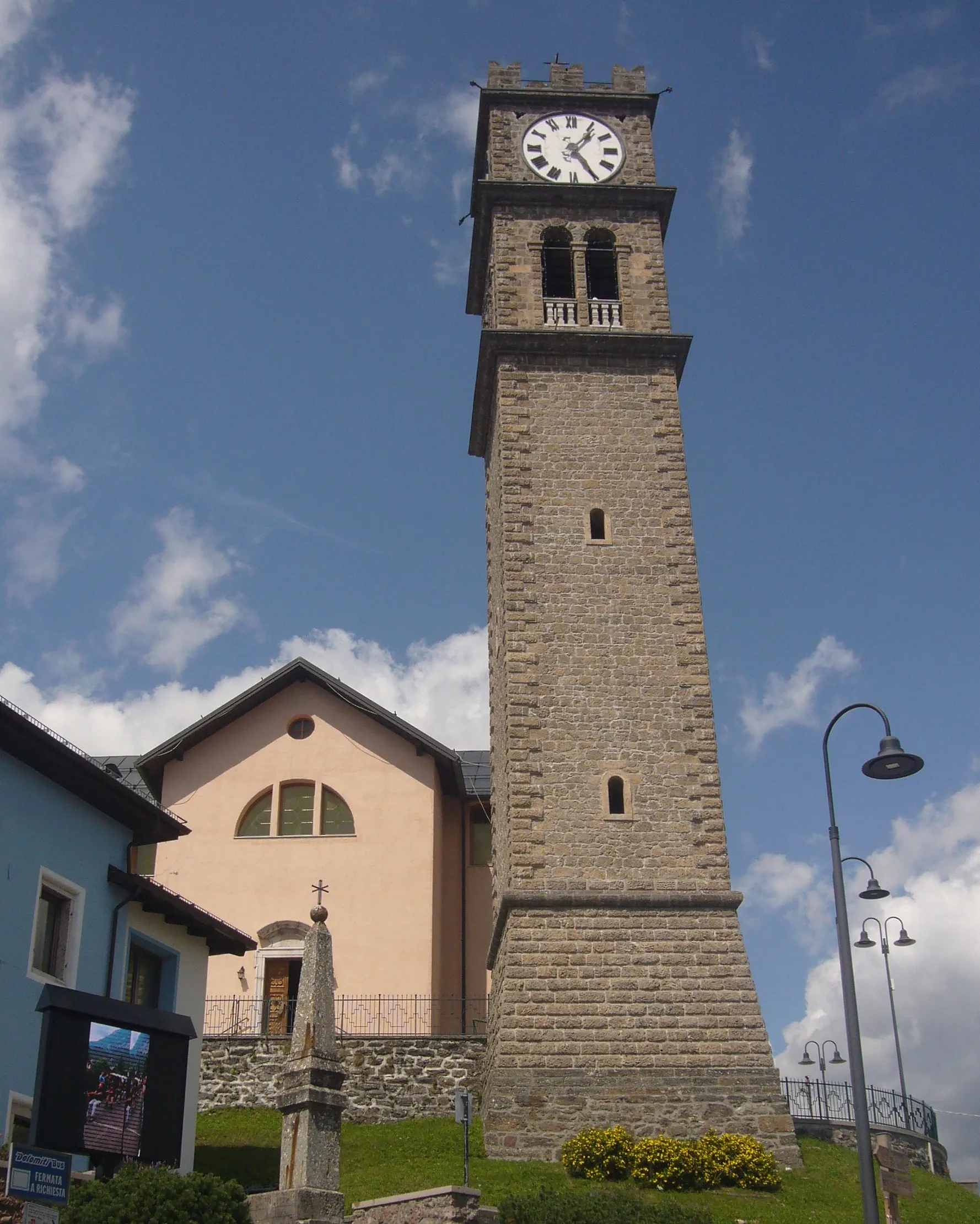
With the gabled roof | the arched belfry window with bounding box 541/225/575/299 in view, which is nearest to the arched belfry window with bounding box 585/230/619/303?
the arched belfry window with bounding box 541/225/575/299

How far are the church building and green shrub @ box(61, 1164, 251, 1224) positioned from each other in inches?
685

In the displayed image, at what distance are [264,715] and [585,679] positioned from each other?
1118 centimetres

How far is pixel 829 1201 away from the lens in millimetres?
21391

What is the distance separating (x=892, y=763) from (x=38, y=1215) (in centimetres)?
1046

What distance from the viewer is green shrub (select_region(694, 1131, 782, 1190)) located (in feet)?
72.0

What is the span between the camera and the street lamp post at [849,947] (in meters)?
15.0

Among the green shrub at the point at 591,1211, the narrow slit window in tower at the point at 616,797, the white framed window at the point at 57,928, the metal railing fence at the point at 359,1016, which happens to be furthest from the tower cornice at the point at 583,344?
the green shrub at the point at 591,1211

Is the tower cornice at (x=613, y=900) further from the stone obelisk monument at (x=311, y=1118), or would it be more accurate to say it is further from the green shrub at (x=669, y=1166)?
the stone obelisk monument at (x=311, y=1118)

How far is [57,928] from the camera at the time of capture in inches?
756

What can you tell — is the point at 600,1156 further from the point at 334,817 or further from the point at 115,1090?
the point at 334,817

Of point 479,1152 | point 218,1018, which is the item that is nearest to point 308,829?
point 218,1018

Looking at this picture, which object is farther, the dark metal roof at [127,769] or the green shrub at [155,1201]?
the dark metal roof at [127,769]

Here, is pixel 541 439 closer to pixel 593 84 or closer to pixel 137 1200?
pixel 593 84

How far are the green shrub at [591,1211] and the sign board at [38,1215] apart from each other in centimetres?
879
